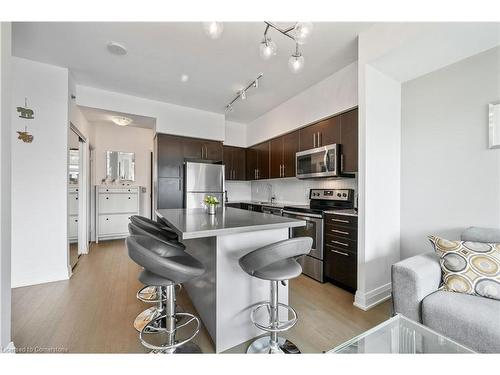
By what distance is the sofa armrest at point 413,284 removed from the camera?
152 centimetres

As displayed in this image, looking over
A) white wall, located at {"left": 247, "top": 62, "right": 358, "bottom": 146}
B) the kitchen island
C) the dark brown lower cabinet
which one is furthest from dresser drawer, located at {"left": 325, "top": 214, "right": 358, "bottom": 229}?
white wall, located at {"left": 247, "top": 62, "right": 358, "bottom": 146}

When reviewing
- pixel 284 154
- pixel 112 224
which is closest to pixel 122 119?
pixel 112 224

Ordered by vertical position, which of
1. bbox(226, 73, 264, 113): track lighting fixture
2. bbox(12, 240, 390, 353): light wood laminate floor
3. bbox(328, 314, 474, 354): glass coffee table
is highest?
bbox(226, 73, 264, 113): track lighting fixture

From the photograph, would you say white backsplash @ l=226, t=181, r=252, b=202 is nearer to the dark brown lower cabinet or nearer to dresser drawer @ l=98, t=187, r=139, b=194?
dresser drawer @ l=98, t=187, r=139, b=194

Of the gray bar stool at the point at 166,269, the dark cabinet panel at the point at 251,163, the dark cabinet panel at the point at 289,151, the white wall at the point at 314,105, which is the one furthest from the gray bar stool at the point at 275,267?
the dark cabinet panel at the point at 251,163

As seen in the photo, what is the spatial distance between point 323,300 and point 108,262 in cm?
334

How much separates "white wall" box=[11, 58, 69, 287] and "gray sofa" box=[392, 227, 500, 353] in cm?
382

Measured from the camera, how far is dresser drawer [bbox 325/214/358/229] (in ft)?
7.91

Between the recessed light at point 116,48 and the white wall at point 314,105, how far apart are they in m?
2.54

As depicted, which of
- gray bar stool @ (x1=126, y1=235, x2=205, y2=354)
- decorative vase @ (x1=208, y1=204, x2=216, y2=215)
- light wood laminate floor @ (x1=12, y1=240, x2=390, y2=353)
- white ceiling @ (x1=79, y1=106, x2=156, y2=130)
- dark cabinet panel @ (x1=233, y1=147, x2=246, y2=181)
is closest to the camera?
gray bar stool @ (x1=126, y1=235, x2=205, y2=354)

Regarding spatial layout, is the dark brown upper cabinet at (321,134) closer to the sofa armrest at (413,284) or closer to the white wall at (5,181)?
the sofa armrest at (413,284)

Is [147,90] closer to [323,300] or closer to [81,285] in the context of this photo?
[81,285]

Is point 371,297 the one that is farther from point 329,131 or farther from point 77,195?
point 77,195

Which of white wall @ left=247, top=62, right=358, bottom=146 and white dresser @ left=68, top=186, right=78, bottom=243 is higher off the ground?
white wall @ left=247, top=62, right=358, bottom=146
